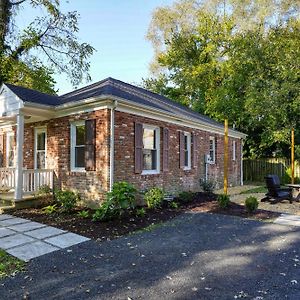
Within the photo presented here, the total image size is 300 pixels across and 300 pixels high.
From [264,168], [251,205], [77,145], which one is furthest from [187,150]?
[264,168]

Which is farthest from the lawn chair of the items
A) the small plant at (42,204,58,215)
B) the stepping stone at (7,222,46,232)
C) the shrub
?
the stepping stone at (7,222,46,232)

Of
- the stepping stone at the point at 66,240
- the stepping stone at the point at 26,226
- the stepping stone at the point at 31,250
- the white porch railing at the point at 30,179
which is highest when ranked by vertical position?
the white porch railing at the point at 30,179

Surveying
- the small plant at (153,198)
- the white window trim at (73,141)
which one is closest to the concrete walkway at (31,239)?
the white window trim at (73,141)

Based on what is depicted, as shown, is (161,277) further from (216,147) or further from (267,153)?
(267,153)

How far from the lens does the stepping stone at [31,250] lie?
4879mm

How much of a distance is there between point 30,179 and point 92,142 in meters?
2.79

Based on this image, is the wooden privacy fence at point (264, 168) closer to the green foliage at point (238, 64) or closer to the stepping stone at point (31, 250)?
the green foliage at point (238, 64)

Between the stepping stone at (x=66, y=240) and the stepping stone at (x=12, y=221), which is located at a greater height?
the stepping stone at (x=12, y=221)

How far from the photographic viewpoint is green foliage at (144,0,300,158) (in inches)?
709

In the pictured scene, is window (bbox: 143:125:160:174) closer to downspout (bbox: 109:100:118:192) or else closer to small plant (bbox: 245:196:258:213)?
downspout (bbox: 109:100:118:192)

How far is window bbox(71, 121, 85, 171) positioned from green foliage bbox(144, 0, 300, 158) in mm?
12759

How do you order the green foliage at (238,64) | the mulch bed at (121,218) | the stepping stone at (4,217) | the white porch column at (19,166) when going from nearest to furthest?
the mulch bed at (121,218) < the stepping stone at (4,217) < the white porch column at (19,166) < the green foliage at (238,64)

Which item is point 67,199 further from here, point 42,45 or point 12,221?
point 42,45

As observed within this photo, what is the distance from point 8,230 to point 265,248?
219 inches
